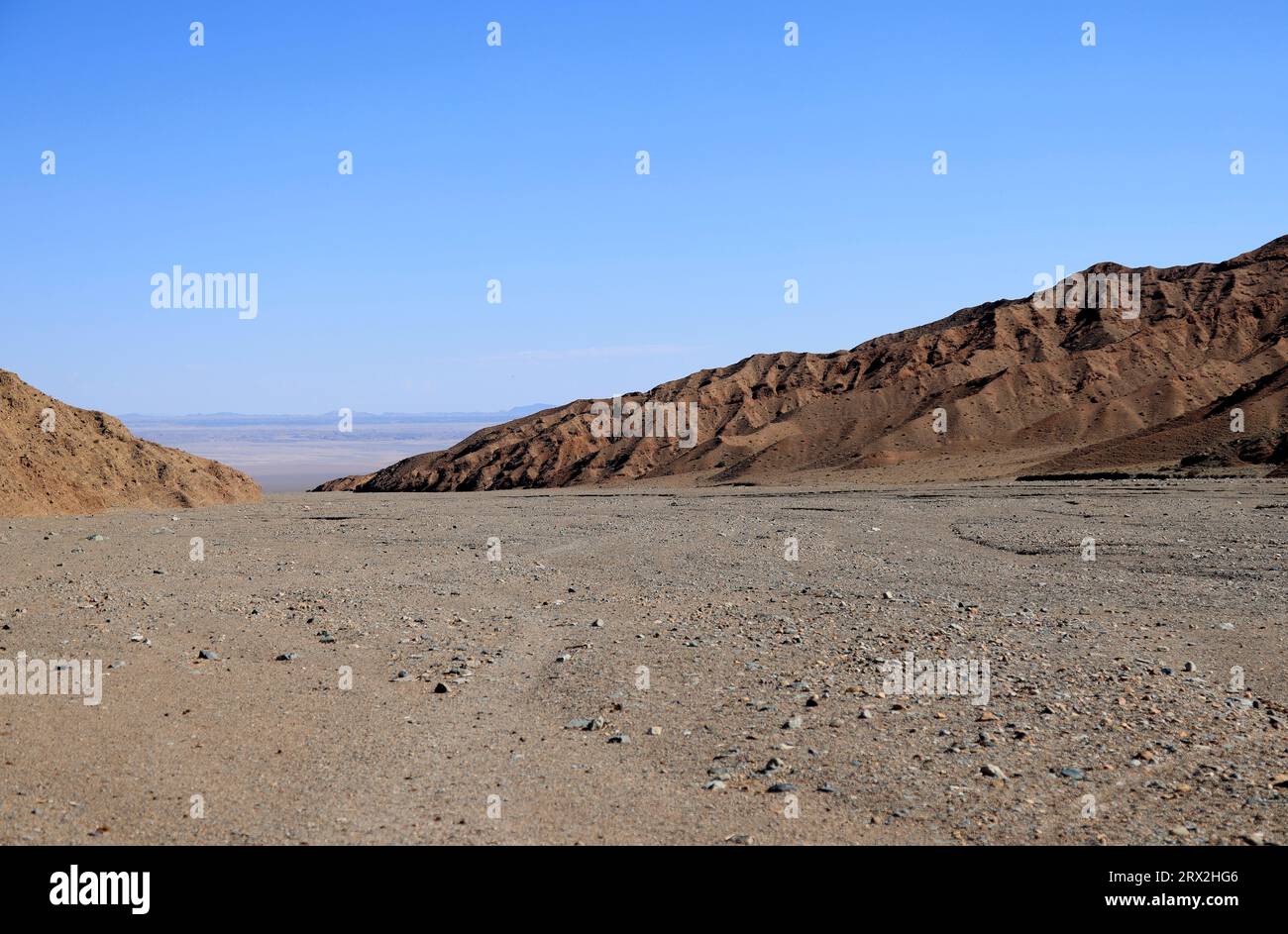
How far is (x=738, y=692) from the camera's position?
990 cm

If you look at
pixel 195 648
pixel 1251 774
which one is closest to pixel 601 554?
pixel 195 648

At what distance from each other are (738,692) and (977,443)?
59.4 metres

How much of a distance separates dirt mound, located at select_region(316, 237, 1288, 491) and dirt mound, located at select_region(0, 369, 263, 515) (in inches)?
1292

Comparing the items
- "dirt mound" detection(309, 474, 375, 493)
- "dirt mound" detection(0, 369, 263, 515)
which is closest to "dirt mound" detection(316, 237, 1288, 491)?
"dirt mound" detection(309, 474, 375, 493)

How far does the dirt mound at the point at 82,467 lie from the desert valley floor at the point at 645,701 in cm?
1228

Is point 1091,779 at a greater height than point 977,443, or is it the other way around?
point 977,443

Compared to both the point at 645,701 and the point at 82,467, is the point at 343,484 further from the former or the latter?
the point at 645,701

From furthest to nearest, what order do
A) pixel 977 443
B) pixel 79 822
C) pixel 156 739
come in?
pixel 977 443, pixel 156 739, pixel 79 822

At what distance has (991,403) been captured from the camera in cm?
7006

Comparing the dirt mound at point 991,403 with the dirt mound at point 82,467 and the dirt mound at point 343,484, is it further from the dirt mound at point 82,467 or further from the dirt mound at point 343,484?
the dirt mound at point 82,467

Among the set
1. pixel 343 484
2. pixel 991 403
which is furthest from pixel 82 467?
pixel 991 403

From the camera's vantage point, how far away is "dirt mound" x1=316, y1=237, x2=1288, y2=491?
56.8 meters
